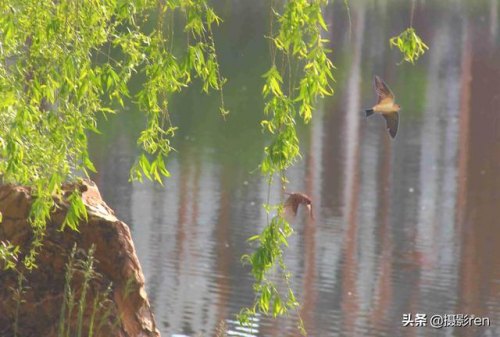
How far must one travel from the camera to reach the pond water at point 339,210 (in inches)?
490

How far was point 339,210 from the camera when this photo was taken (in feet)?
55.1

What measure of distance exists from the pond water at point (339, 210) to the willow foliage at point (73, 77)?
949 mm

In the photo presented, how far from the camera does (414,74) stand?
33625 mm

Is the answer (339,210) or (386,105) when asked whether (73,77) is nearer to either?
(386,105)

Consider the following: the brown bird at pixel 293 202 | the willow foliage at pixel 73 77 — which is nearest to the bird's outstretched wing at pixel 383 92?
the brown bird at pixel 293 202

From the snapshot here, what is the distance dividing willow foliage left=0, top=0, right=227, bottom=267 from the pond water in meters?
0.95

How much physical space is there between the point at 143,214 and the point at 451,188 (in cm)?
480

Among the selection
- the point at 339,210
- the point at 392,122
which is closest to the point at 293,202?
the point at 392,122

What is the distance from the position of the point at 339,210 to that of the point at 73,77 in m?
10.6

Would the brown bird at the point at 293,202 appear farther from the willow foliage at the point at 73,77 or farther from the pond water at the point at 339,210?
the pond water at the point at 339,210

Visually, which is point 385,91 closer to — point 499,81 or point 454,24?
point 499,81

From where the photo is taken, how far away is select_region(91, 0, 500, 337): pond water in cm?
1244

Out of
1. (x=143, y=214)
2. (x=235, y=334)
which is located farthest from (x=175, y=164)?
(x=235, y=334)

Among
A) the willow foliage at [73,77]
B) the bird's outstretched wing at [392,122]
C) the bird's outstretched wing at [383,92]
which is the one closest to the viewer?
the willow foliage at [73,77]
